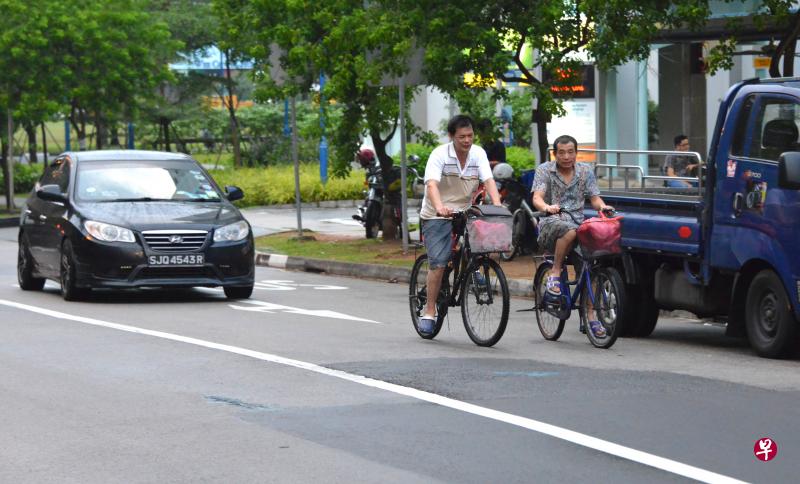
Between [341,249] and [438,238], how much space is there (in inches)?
479

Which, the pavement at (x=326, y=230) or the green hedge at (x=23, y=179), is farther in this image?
the green hedge at (x=23, y=179)

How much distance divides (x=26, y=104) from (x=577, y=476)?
30861 millimetres

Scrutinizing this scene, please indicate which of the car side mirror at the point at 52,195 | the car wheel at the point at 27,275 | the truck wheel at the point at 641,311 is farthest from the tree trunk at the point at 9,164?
the truck wheel at the point at 641,311

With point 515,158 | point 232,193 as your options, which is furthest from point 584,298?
point 515,158

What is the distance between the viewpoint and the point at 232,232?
1678 cm

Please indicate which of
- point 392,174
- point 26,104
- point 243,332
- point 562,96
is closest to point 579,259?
point 243,332

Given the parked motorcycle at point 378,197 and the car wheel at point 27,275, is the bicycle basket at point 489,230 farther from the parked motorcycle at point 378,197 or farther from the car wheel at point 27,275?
the parked motorcycle at point 378,197

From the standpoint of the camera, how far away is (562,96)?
20891mm

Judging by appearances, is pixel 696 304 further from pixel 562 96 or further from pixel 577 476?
pixel 562 96

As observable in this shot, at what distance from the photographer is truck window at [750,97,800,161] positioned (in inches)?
452

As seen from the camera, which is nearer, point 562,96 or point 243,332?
point 243,332

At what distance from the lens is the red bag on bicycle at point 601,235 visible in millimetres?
11977

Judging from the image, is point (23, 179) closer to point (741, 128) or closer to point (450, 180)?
point (450, 180)

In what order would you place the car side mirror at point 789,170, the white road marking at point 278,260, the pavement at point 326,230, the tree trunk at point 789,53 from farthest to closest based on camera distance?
the white road marking at point 278,260 < the pavement at point 326,230 < the tree trunk at point 789,53 < the car side mirror at point 789,170
